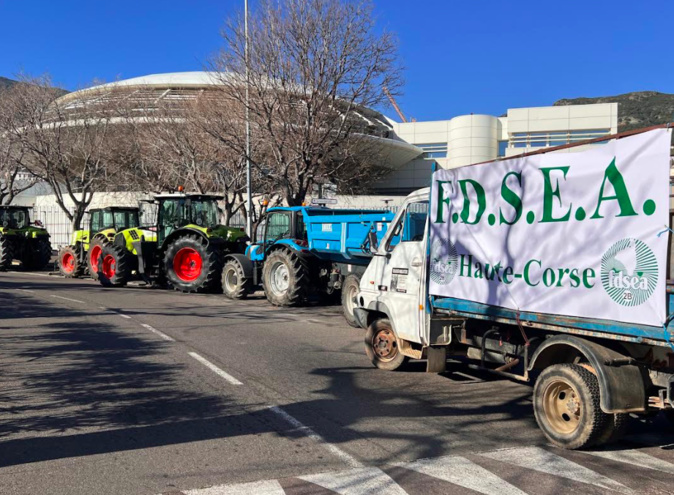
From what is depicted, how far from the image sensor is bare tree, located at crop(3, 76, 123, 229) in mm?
27062

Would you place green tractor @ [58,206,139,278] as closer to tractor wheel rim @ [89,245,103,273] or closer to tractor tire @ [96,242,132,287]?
tractor wheel rim @ [89,245,103,273]

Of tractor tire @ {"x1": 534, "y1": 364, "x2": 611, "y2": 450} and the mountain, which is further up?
the mountain

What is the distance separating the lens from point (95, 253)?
1945 centimetres

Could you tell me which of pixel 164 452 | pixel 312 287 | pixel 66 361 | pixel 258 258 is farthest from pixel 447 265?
pixel 258 258

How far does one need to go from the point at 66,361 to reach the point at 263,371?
2707 mm

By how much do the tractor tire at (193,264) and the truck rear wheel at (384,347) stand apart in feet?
29.8

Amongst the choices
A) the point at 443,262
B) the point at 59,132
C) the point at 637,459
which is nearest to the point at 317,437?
the point at 443,262

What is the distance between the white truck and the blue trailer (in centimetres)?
534

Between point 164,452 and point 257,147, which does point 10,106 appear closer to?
point 257,147

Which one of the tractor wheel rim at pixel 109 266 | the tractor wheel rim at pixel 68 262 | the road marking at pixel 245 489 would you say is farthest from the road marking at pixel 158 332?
the tractor wheel rim at pixel 68 262

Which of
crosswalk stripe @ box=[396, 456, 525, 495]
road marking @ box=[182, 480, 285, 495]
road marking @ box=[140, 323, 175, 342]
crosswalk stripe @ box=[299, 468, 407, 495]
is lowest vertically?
road marking @ box=[182, 480, 285, 495]

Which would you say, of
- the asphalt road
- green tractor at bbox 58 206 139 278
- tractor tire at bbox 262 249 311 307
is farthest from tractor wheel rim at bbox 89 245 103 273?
the asphalt road

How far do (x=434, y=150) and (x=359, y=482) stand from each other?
46.8 metres

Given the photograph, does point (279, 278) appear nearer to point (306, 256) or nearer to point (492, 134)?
point (306, 256)
